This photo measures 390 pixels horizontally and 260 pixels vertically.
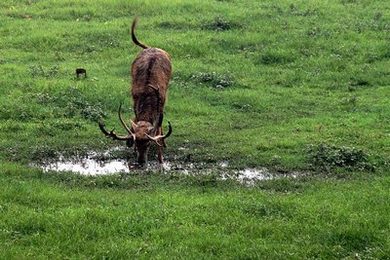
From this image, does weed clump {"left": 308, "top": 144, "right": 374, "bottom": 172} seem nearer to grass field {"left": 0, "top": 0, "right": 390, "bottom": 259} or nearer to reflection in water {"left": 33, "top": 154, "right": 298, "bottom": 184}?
grass field {"left": 0, "top": 0, "right": 390, "bottom": 259}

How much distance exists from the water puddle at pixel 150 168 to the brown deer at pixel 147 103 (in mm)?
312

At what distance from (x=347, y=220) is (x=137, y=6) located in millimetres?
14671

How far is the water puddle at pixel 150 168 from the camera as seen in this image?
12039mm

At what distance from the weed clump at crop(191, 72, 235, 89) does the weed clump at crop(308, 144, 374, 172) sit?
476cm

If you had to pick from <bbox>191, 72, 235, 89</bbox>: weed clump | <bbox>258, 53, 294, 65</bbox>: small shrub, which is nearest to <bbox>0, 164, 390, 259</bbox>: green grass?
<bbox>191, 72, 235, 89</bbox>: weed clump

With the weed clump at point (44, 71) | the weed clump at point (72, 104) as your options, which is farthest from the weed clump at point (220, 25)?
the weed clump at point (72, 104)

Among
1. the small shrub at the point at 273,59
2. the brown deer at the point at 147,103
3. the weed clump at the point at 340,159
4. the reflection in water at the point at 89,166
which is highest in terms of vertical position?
the brown deer at the point at 147,103

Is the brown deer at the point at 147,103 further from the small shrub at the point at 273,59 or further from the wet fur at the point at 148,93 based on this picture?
the small shrub at the point at 273,59

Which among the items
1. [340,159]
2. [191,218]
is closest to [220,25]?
[340,159]

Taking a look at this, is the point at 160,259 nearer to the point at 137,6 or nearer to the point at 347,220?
the point at 347,220

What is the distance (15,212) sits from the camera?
9.53m

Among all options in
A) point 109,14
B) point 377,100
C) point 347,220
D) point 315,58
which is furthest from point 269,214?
point 109,14

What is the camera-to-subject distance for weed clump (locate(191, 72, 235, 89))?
17.0 meters

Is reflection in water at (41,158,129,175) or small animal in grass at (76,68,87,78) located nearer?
reflection in water at (41,158,129,175)
